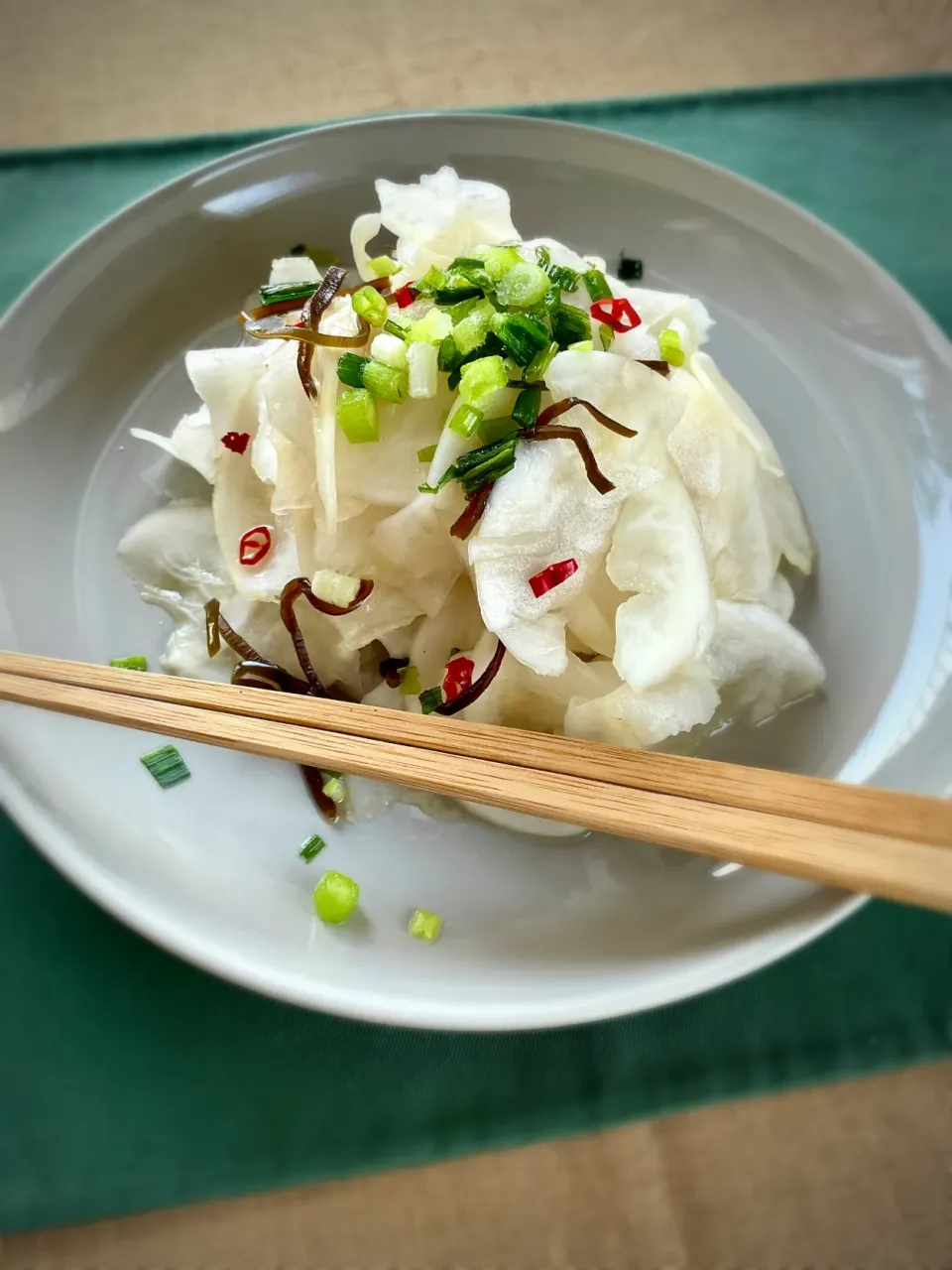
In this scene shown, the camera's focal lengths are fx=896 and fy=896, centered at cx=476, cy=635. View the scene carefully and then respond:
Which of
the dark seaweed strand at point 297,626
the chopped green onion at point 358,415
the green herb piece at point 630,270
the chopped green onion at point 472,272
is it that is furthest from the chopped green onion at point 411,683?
the green herb piece at point 630,270

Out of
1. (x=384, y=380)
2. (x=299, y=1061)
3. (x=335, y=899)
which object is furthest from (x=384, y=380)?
(x=299, y=1061)

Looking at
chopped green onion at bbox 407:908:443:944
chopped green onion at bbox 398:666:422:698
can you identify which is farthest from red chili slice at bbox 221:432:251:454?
chopped green onion at bbox 407:908:443:944

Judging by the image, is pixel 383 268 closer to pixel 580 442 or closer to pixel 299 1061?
pixel 580 442

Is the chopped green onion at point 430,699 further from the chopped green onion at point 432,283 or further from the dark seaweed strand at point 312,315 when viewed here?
the chopped green onion at point 432,283

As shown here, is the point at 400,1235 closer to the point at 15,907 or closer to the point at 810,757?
the point at 15,907

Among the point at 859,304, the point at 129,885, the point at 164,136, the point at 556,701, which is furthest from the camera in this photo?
the point at 164,136

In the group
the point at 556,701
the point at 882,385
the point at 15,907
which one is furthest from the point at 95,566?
the point at 882,385

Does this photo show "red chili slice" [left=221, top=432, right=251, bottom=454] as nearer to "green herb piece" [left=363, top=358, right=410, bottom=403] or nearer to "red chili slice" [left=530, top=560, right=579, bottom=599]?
"green herb piece" [left=363, top=358, right=410, bottom=403]

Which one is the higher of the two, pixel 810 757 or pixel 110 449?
pixel 110 449
